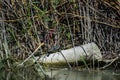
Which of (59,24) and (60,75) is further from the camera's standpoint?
(59,24)

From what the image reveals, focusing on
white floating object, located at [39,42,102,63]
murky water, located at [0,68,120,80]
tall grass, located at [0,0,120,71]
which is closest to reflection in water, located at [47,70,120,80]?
murky water, located at [0,68,120,80]

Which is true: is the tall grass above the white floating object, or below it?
above

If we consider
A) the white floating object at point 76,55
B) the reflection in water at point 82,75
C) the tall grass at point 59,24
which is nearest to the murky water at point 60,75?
the reflection in water at point 82,75

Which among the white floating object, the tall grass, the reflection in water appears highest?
the tall grass

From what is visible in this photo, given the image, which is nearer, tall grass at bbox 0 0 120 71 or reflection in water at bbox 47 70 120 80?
reflection in water at bbox 47 70 120 80

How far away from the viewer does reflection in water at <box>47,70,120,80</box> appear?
3.79m

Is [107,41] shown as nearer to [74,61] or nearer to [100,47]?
[100,47]

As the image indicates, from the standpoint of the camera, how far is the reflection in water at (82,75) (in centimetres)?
379

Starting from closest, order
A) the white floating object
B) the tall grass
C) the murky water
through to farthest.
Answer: the murky water
the white floating object
the tall grass

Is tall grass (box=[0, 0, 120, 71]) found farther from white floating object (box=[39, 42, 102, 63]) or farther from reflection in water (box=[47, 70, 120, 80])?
reflection in water (box=[47, 70, 120, 80])

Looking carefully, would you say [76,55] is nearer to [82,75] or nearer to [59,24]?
[82,75]

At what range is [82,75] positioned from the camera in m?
3.92

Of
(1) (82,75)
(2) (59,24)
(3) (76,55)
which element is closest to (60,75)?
(1) (82,75)

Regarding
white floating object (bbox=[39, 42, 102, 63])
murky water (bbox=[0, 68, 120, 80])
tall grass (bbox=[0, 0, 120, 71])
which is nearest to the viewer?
murky water (bbox=[0, 68, 120, 80])
